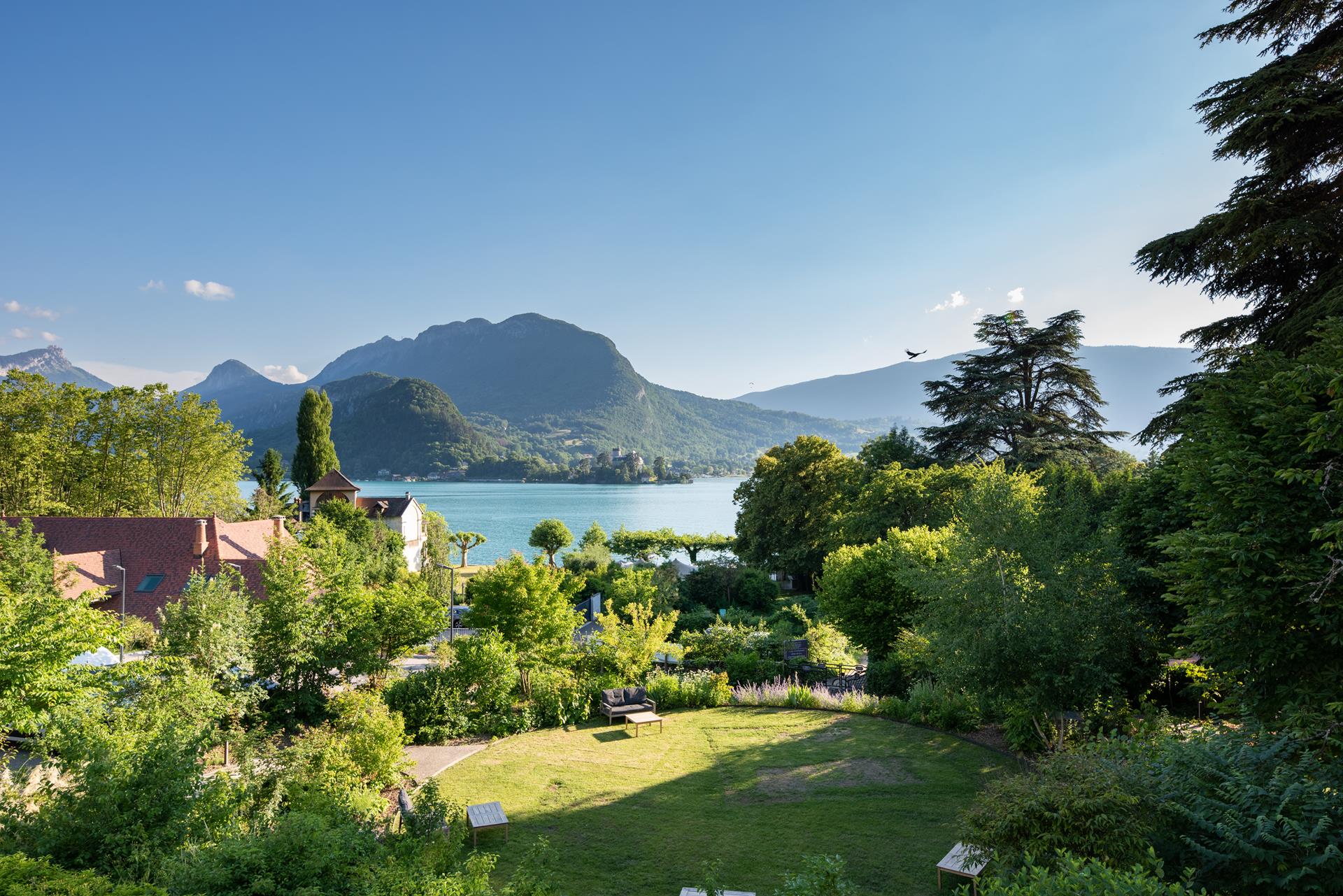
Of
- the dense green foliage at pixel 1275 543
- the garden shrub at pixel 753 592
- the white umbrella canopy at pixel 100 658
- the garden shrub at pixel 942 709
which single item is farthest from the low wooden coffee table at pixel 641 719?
the garden shrub at pixel 753 592

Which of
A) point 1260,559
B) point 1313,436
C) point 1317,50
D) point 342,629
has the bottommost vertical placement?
point 342,629

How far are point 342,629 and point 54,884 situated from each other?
1158cm

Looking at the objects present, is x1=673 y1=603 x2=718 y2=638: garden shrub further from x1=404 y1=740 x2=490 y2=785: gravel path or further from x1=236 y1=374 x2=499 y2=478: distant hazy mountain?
x1=236 y1=374 x2=499 y2=478: distant hazy mountain

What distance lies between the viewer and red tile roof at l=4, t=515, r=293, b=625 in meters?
25.3

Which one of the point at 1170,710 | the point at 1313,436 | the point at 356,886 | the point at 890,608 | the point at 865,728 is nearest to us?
the point at 356,886

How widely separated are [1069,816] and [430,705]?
44.7ft

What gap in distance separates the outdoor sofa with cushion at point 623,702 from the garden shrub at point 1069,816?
416 inches

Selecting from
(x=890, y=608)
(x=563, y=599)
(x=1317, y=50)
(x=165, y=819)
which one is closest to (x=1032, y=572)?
(x=890, y=608)

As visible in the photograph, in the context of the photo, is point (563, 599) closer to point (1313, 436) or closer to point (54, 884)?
point (54, 884)

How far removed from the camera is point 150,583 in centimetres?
2602

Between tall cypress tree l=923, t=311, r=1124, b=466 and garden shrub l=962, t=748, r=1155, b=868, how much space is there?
24949 millimetres

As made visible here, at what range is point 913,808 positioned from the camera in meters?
11.1

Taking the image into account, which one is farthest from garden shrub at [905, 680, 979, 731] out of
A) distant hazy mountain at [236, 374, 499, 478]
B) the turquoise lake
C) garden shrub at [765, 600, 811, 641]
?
distant hazy mountain at [236, 374, 499, 478]

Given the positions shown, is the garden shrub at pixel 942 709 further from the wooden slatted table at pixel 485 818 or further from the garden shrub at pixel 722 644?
the wooden slatted table at pixel 485 818
